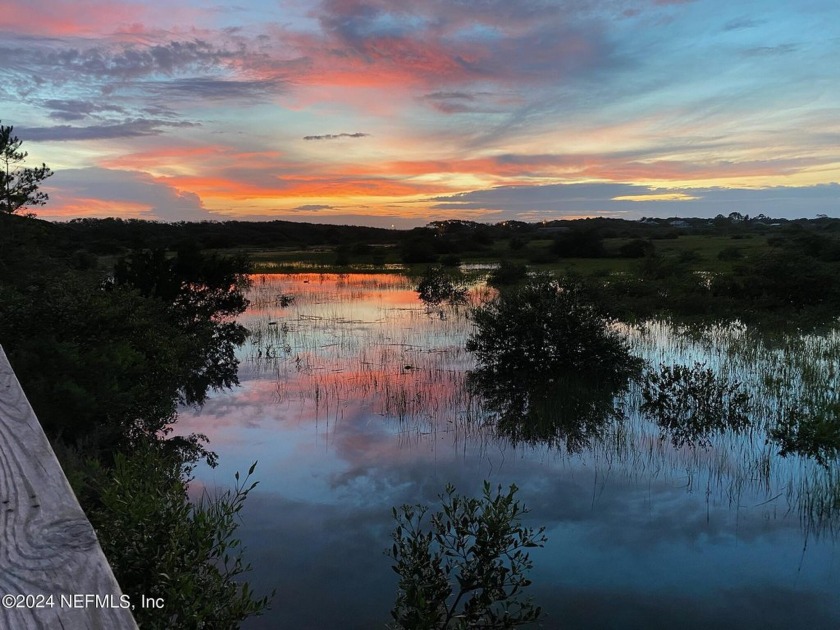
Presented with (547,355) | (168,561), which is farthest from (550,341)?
(168,561)

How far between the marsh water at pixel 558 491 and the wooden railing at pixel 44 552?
5.42 meters

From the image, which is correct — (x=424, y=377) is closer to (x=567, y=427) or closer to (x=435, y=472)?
(x=567, y=427)

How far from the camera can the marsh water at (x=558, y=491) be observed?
6.25m

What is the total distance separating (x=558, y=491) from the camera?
8805 millimetres

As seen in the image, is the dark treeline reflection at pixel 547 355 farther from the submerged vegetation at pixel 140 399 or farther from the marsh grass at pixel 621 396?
the submerged vegetation at pixel 140 399

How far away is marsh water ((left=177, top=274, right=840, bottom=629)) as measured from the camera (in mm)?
6254

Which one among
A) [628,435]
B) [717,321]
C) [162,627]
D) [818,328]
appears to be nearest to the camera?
[162,627]

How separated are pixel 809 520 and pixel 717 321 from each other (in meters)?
17.4

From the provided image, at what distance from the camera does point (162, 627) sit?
384cm

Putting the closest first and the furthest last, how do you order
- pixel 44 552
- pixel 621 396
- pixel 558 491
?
pixel 44 552 < pixel 558 491 < pixel 621 396

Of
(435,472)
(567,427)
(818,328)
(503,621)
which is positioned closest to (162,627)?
(503,621)

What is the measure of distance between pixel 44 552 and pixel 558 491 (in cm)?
853

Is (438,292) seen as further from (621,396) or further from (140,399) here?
(140,399)

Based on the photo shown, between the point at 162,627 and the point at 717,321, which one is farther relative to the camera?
the point at 717,321
